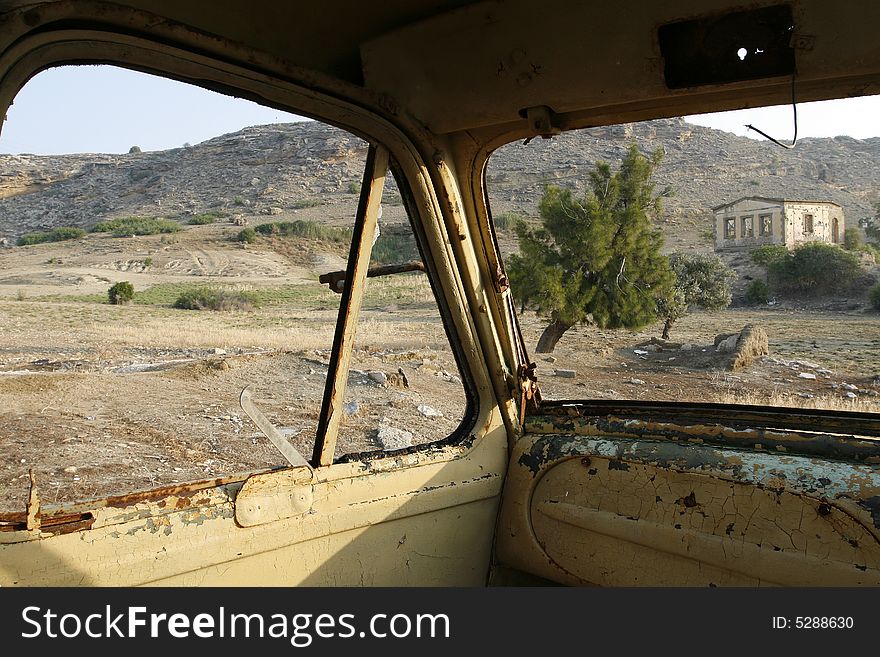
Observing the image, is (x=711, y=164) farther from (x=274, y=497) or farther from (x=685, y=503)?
(x=274, y=497)

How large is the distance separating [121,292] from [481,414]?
2825 mm

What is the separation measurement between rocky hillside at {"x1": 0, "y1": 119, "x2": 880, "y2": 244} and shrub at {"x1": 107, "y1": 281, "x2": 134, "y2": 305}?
0.66 meters

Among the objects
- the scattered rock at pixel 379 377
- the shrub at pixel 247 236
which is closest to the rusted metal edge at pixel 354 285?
the scattered rock at pixel 379 377

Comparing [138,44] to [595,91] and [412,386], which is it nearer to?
[595,91]

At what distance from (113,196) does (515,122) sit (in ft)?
8.67

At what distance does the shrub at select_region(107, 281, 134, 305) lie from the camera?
410cm

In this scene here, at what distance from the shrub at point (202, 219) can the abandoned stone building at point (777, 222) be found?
2.99 m

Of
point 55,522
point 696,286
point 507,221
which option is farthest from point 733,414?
point 55,522

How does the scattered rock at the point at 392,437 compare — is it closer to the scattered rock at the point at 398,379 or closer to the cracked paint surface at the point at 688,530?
the cracked paint surface at the point at 688,530

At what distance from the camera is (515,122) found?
2127 millimetres

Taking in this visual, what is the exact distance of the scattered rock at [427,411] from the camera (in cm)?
246

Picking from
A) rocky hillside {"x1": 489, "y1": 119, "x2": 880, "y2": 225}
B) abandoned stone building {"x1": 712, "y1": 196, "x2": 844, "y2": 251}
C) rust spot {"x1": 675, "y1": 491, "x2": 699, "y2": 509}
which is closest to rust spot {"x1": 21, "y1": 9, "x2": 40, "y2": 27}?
rocky hillside {"x1": 489, "y1": 119, "x2": 880, "y2": 225}

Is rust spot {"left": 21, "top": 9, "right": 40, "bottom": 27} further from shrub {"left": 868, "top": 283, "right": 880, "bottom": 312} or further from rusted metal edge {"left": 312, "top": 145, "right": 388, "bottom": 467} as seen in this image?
shrub {"left": 868, "top": 283, "right": 880, "bottom": 312}

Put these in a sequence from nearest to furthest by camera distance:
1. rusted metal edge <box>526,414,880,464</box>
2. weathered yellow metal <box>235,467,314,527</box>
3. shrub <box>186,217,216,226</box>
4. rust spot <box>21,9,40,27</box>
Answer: rust spot <box>21,9,40,27</box> < weathered yellow metal <box>235,467,314,527</box> < rusted metal edge <box>526,414,880,464</box> < shrub <box>186,217,216,226</box>
